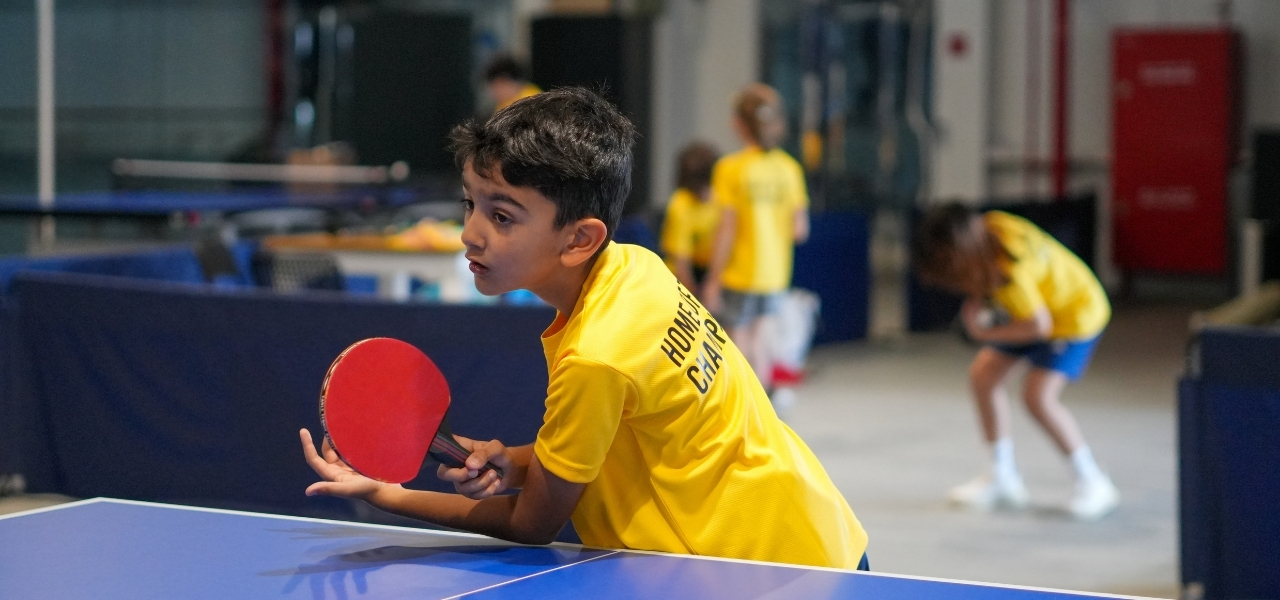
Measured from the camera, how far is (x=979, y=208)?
1074 cm

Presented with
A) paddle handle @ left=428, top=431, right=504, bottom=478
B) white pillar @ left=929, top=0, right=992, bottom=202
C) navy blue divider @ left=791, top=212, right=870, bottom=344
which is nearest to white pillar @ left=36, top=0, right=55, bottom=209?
navy blue divider @ left=791, top=212, right=870, bottom=344

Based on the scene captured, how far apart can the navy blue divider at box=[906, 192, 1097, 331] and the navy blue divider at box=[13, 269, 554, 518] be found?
6.54m

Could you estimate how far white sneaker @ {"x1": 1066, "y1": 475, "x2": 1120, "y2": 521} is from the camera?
18.1 ft

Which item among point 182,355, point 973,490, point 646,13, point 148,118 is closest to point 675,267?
point 973,490

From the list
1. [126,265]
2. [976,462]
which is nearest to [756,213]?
[976,462]

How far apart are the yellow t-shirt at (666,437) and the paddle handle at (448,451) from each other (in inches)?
4.3

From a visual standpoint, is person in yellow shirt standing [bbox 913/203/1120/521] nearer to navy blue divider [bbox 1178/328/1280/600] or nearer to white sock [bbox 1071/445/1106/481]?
white sock [bbox 1071/445/1106/481]

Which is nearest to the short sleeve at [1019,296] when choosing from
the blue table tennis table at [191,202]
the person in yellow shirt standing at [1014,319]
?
the person in yellow shirt standing at [1014,319]

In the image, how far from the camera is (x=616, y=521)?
1.99 meters

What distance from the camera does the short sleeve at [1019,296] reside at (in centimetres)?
535

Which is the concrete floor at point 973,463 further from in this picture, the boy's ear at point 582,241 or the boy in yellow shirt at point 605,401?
the boy's ear at point 582,241

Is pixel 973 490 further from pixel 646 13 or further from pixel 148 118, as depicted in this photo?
pixel 148 118

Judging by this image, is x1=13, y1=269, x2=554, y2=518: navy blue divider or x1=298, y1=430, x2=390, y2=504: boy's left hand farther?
x1=13, y1=269, x2=554, y2=518: navy blue divider

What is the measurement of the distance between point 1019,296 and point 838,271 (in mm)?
4851
